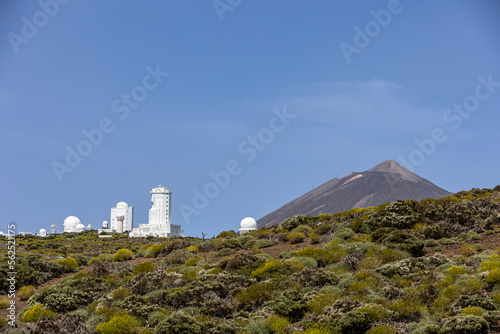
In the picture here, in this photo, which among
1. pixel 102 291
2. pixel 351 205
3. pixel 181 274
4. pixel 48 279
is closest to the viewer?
pixel 102 291

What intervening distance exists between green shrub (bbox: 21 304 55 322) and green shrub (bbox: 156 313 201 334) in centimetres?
549

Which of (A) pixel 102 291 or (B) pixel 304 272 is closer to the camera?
(B) pixel 304 272

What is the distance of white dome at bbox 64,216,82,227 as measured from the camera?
81938 millimetres

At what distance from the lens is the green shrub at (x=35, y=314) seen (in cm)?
1683

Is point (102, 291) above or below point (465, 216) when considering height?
below

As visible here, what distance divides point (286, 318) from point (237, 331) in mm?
1588

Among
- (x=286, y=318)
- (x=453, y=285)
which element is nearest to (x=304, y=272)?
(x=286, y=318)

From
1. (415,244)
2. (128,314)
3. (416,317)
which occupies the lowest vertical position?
(416,317)

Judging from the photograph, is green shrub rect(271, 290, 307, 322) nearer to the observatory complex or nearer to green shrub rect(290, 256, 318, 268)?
green shrub rect(290, 256, 318, 268)

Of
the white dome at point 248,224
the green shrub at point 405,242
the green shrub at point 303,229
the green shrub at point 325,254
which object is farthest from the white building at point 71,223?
the green shrub at point 405,242

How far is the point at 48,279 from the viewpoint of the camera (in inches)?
994

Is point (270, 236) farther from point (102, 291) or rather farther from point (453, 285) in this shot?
point (453, 285)

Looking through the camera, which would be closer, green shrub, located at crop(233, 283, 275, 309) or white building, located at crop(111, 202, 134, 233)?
green shrub, located at crop(233, 283, 275, 309)

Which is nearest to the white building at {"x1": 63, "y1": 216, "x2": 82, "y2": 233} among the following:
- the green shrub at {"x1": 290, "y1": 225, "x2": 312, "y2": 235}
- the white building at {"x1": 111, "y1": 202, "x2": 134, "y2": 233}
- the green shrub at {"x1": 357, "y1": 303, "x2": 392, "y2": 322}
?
the white building at {"x1": 111, "y1": 202, "x2": 134, "y2": 233}
